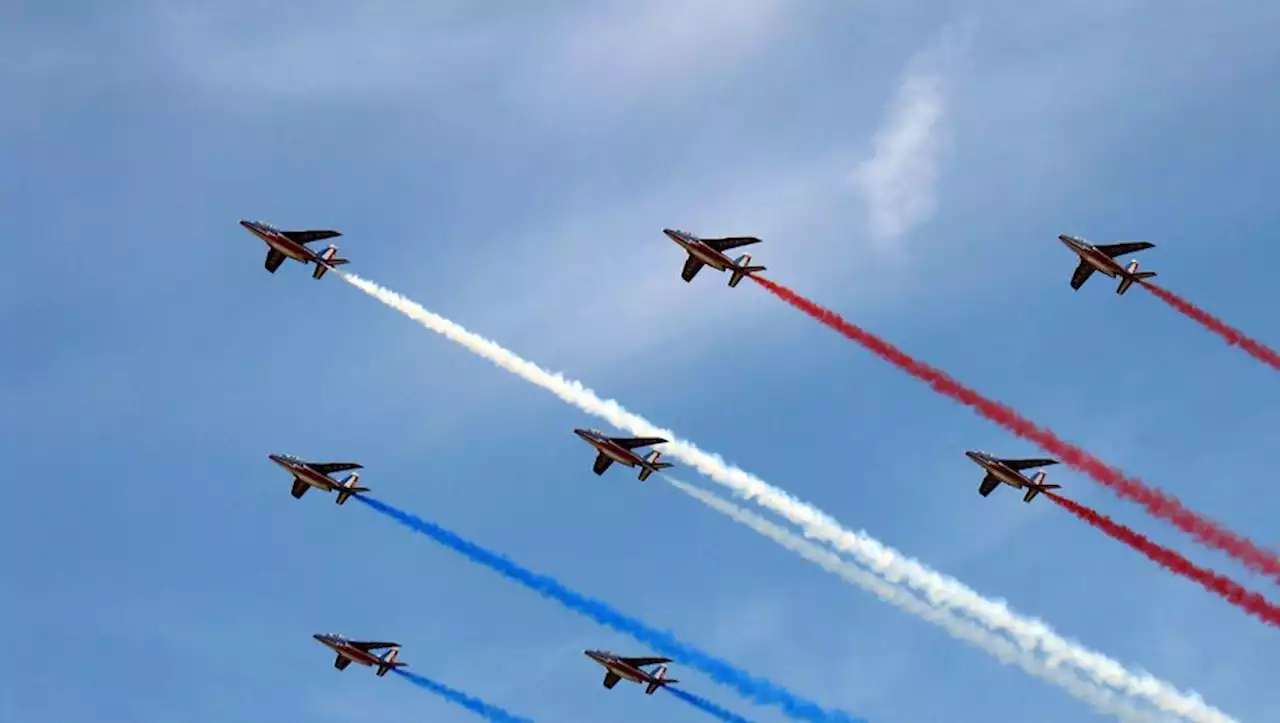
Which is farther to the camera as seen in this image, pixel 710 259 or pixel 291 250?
pixel 291 250

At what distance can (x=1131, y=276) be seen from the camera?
113 m

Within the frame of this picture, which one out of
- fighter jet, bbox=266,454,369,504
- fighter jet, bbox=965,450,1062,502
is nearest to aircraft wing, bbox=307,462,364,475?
fighter jet, bbox=266,454,369,504

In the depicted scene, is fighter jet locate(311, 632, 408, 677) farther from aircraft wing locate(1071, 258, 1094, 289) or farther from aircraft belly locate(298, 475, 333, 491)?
aircraft wing locate(1071, 258, 1094, 289)

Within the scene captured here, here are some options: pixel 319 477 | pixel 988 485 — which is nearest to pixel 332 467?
pixel 319 477

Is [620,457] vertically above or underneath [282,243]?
underneath

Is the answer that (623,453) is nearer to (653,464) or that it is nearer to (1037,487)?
(653,464)

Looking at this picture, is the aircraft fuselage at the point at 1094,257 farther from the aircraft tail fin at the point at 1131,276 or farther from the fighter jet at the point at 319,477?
the fighter jet at the point at 319,477

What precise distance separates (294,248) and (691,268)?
29.5 meters

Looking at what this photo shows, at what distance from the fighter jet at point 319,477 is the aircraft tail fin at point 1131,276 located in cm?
5558

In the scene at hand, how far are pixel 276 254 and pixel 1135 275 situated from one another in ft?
206

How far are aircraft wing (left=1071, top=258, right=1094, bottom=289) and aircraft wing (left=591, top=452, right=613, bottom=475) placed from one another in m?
36.1

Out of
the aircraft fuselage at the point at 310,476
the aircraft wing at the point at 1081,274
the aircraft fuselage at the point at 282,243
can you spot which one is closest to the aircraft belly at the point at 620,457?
the aircraft fuselage at the point at 310,476

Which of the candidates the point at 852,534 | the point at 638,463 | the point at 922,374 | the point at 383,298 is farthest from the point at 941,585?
the point at 383,298

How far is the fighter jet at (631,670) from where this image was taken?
371 ft
